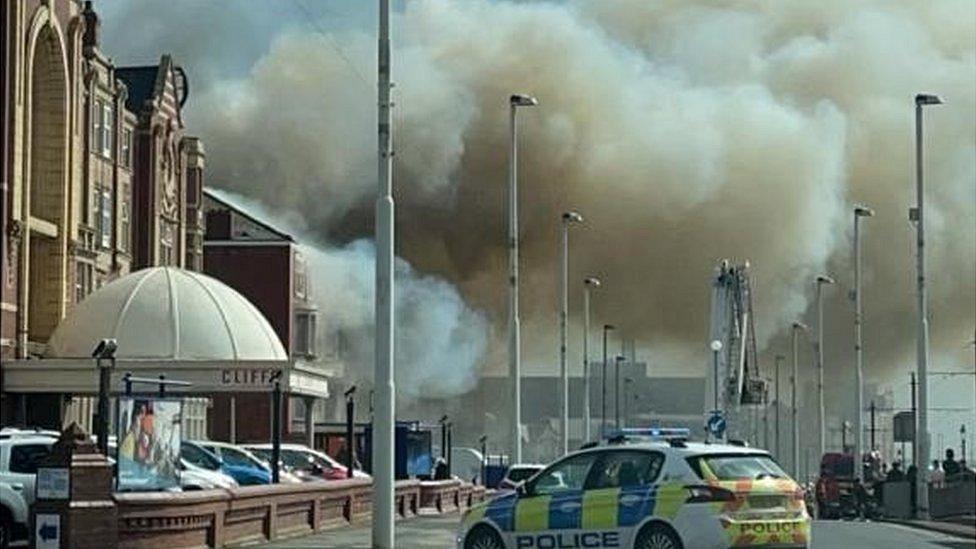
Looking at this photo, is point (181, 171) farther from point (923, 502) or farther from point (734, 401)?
point (923, 502)

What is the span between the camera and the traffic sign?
2430 cm

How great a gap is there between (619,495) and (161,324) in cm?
3730

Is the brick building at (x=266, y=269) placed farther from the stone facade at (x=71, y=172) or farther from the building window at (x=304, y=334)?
the stone facade at (x=71, y=172)

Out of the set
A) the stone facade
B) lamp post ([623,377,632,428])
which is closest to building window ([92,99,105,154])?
the stone facade

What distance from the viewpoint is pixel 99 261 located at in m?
64.0

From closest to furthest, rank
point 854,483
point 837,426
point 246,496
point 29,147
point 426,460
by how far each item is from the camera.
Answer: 1. point 246,496
2. point 29,147
3. point 854,483
4. point 426,460
5. point 837,426

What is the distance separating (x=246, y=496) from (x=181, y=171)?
153ft

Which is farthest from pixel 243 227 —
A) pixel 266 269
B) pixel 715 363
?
pixel 715 363

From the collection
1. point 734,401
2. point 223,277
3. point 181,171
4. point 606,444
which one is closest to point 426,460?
point 734,401

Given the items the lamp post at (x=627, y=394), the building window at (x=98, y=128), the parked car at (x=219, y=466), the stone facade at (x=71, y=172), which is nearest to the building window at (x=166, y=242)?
the stone facade at (x=71, y=172)

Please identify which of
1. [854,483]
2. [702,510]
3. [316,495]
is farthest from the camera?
[854,483]

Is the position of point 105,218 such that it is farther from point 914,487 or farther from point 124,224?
point 914,487

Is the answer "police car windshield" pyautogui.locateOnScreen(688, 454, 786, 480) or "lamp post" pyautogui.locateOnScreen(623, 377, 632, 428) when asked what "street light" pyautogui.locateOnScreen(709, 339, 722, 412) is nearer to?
"police car windshield" pyautogui.locateOnScreen(688, 454, 786, 480)

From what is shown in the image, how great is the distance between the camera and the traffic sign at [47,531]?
79.7ft
